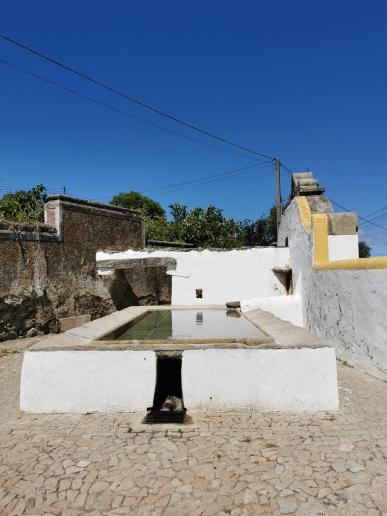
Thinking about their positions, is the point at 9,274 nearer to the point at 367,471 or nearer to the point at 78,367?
the point at 78,367

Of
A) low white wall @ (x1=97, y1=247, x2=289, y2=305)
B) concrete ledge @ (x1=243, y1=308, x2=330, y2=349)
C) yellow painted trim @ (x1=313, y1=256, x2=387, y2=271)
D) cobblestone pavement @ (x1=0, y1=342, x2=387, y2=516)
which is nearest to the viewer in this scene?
cobblestone pavement @ (x1=0, y1=342, x2=387, y2=516)

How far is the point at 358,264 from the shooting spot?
5410 millimetres

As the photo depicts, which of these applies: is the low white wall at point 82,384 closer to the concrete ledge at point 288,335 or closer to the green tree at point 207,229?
the concrete ledge at point 288,335

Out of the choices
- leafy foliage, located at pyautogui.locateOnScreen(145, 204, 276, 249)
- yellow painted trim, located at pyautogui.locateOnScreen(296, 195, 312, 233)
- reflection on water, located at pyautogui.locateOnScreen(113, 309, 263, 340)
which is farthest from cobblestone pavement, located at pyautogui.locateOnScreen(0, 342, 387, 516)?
leafy foliage, located at pyautogui.locateOnScreen(145, 204, 276, 249)

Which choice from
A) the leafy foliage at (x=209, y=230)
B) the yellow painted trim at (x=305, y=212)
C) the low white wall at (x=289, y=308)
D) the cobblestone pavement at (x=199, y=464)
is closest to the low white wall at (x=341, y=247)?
the yellow painted trim at (x=305, y=212)

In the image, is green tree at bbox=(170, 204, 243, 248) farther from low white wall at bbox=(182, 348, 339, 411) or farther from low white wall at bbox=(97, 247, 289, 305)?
low white wall at bbox=(182, 348, 339, 411)

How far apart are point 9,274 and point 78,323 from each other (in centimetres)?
226

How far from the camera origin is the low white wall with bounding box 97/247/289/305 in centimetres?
984

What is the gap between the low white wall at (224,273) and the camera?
9844 millimetres

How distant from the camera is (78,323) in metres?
10.1

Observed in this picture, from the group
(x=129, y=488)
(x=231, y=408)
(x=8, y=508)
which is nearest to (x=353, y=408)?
(x=231, y=408)

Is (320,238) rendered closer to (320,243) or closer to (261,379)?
(320,243)

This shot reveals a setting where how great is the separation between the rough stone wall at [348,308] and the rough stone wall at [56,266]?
18.8 ft

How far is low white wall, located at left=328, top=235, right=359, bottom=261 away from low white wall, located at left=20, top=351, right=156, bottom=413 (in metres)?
4.62
